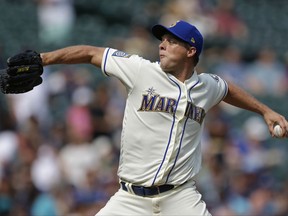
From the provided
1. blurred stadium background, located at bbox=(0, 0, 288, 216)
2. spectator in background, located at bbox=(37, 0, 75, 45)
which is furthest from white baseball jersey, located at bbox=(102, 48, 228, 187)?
spectator in background, located at bbox=(37, 0, 75, 45)

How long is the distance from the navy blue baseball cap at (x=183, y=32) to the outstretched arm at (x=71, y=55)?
51cm

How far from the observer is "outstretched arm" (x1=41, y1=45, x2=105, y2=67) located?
5.57 metres

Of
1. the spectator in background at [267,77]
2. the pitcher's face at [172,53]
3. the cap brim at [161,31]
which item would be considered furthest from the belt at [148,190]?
the spectator in background at [267,77]

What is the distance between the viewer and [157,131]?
5840mm

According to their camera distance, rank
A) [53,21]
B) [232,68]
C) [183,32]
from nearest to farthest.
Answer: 1. [183,32]
2. [53,21]
3. [232,68]

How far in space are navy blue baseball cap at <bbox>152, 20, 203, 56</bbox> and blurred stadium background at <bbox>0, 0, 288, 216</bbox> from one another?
2.97 meters

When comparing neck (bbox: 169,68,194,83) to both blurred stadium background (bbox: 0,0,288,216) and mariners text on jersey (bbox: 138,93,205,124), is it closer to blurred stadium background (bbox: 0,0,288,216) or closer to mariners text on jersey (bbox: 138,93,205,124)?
mariners text on jersey (bbox: 138,93,205,124)

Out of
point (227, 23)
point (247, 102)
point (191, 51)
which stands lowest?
point (227, 23)

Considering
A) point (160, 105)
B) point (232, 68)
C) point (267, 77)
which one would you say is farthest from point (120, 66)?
point (267, 77)

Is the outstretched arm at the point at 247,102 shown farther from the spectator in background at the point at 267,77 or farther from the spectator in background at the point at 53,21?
the spectator in background at the point at 267,77

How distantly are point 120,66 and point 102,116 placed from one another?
16.1ft

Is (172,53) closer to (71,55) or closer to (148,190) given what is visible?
(71,55)

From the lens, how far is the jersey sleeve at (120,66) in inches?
228

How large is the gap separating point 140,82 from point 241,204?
4823 millimetres
